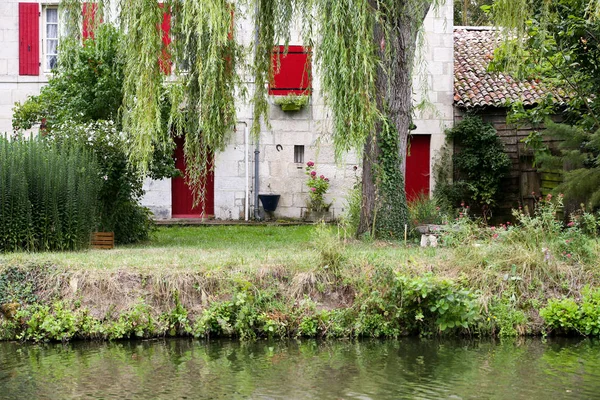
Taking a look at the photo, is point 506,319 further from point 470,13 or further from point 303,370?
point 470,13

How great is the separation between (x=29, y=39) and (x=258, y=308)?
11.8 meters

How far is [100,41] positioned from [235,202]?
5441mm

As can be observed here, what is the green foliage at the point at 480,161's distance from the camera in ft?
63.0

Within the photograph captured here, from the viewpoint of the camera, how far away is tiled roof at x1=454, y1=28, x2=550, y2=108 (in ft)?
63.8

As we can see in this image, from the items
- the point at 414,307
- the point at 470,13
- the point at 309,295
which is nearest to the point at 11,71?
the point at 309,295

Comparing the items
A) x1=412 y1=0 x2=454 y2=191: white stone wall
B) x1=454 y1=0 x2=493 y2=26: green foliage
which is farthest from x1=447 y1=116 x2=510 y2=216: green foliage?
x1=454 y1=0 x2=493 y2=26: green foliage

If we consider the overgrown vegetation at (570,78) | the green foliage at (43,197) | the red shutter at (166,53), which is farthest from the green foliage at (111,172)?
the overgrown vegetation at (570,78)

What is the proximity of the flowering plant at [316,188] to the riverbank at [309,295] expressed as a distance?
893 cm

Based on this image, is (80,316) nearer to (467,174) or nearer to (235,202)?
(235,202)

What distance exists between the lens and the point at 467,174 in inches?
776

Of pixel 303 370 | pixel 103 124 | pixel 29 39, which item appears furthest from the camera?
pixel 29 39

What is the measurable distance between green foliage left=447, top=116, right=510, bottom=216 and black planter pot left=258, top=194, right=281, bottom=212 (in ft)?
13.3

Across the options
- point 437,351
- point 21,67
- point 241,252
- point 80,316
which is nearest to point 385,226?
point 241,252

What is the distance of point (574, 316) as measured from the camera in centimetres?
967
